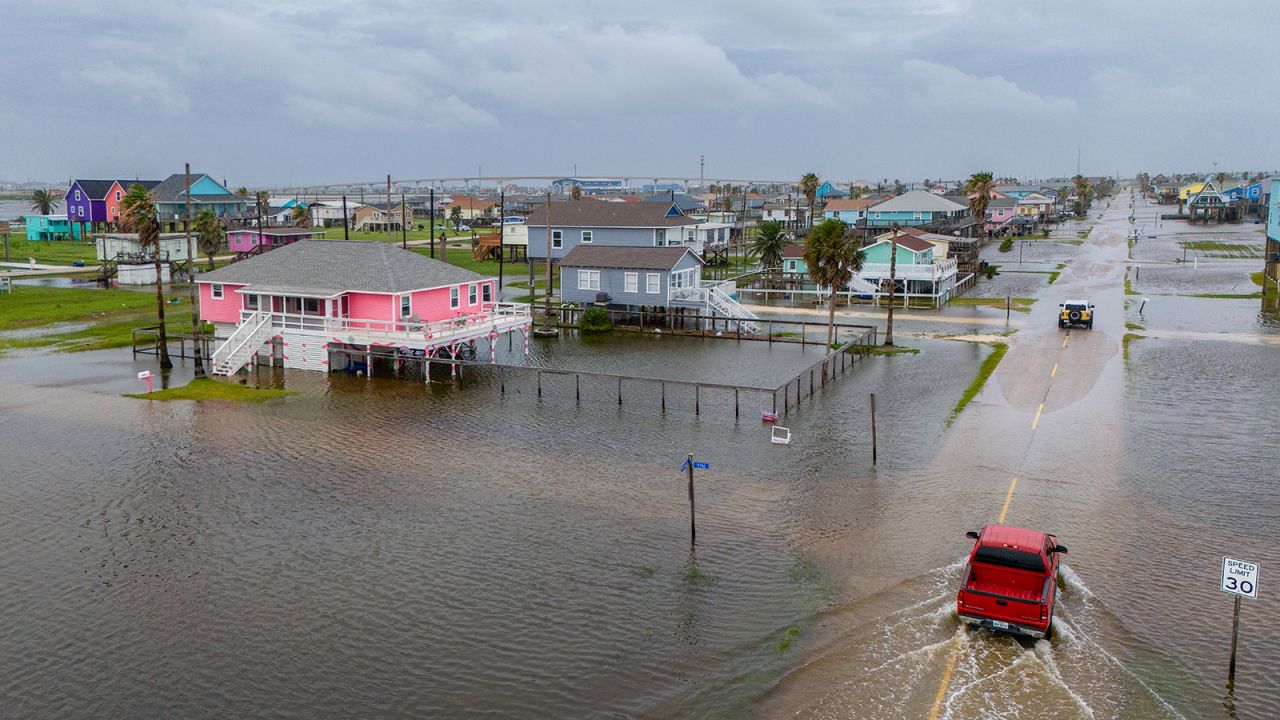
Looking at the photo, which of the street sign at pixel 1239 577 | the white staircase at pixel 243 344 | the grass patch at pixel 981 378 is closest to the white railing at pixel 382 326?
the white staircase at pixel 243 344

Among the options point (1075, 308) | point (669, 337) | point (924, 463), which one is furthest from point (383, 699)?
point (1075, 308)

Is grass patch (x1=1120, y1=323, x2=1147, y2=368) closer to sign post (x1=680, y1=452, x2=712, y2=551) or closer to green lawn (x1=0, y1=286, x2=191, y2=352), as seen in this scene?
sign post (x1=680, y1=452, x2=712, y2=551)

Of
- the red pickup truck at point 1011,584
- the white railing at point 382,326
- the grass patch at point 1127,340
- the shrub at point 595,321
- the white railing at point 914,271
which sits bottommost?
the red pickup truck at point 1011,584

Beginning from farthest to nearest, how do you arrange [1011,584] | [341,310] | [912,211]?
[912,211], [341,310], [1011,584]

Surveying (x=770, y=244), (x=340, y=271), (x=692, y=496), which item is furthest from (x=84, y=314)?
(x=692, y=496)

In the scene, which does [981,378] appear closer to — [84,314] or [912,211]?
[84,314]

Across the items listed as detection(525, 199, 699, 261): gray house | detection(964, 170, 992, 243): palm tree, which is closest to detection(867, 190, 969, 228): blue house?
detection(964, 170, 992, 243): palm tree

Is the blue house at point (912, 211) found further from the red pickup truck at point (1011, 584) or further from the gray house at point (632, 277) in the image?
the red pickup truck at point (1011, 584)

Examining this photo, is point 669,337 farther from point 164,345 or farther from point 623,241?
point 164,345
